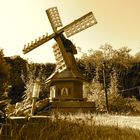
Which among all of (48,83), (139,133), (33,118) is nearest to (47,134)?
(33,118)

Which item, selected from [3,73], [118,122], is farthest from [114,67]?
[3,73]

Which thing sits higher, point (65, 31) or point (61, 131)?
point (65, 31)

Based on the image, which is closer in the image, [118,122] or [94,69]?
[118,122]

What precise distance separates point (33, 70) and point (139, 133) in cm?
1712

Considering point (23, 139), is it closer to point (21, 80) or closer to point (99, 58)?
point (21, 80)

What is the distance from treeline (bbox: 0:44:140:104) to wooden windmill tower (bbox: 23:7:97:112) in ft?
12.6

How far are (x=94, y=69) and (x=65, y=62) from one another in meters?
7.64

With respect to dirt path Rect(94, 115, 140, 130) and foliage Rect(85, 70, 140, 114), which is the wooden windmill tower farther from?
dirt path Rect(94, 115, 140, 130)

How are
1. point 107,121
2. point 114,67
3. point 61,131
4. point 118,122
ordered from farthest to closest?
1. point 114,67
2. point 118,122
3. point 107,121
4. point 61,131

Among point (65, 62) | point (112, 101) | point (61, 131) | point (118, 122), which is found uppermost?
point (65, 62)

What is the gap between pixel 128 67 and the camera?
27.0 m

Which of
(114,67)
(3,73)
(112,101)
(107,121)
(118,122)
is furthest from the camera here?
(114,67)

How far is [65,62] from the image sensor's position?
19.6 metres

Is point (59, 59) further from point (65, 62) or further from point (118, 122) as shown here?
point (118, 122)
